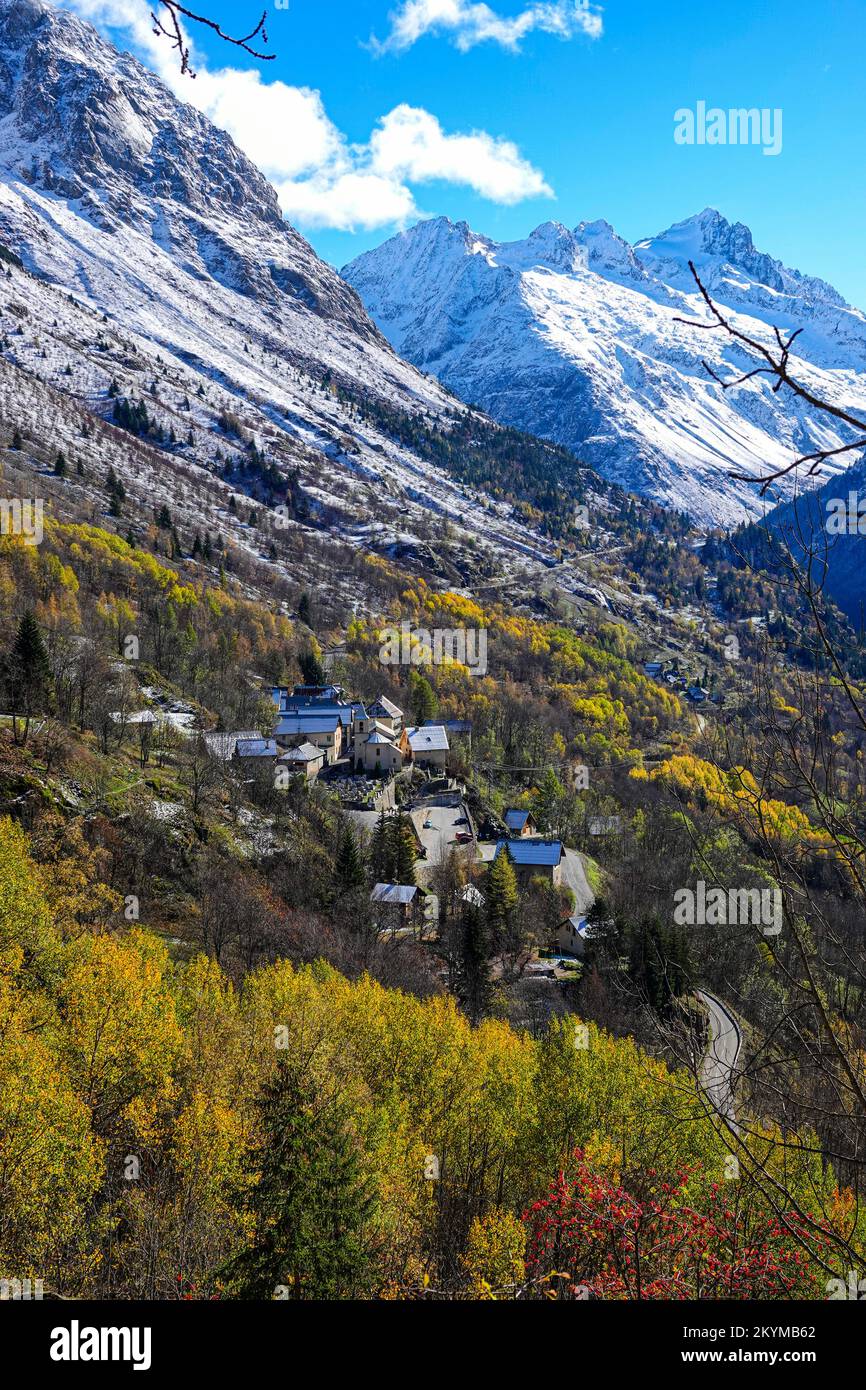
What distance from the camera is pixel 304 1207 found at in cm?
1292

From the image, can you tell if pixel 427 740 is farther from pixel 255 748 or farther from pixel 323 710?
pixel 255 748

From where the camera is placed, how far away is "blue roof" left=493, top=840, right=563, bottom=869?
57656 mm

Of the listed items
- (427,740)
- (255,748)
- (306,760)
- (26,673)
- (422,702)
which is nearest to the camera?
(26,673)

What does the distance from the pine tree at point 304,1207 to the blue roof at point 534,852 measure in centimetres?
4318

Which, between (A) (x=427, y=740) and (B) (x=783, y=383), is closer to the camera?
(B) (x=783, y=383)

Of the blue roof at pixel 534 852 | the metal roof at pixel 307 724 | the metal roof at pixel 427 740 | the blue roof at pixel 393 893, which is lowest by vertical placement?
the blue roof at pixel 393 893

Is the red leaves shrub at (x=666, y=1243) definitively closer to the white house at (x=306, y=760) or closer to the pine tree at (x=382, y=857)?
the pine tree at (x=382, y=857)

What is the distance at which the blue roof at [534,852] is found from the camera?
57656 millimetres

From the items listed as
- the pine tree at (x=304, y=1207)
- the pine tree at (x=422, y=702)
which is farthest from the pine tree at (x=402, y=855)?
the pine tree at (x=422, y=702)

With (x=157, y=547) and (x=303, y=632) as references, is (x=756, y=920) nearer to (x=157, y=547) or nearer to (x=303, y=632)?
(x=303, y=632)

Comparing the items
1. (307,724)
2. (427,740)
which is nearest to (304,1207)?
(307,724)

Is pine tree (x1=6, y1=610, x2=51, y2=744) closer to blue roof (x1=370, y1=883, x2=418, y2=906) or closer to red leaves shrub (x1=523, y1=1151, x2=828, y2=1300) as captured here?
blue roof (x1=370, y1=883, x2=418, y2=906)

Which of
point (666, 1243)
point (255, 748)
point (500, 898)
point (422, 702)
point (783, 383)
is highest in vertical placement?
point (422, 702)

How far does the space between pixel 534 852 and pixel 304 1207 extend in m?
46.9
